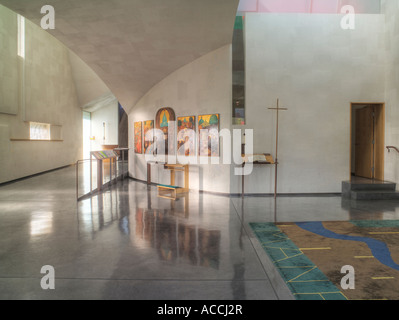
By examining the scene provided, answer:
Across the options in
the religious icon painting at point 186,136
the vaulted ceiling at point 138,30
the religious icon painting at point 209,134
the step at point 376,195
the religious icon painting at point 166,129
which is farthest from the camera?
the religious icon painting at point 166,129

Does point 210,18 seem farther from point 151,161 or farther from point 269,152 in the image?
point 151,161

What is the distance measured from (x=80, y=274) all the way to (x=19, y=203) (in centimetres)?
496

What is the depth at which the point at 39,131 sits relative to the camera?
13008 mm

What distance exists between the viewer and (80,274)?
10.7ft

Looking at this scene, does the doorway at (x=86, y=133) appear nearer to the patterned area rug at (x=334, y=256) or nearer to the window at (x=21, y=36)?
the window at (x=21, y=36)

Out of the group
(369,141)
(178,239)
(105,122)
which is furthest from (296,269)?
(105,122)

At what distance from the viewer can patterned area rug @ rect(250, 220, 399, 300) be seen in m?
2.92

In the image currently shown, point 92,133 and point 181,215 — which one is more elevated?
point 92,133

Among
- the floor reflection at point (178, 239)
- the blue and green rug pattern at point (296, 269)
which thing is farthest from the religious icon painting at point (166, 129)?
the blue and green rug pattern at point (296, 269)

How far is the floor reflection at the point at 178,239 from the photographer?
3.74 metres

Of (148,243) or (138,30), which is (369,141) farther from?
(148,243)

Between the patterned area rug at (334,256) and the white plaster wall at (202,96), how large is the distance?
132 inches

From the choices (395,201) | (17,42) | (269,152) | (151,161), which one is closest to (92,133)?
(17,42)

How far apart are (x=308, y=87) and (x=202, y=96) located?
3.09m
